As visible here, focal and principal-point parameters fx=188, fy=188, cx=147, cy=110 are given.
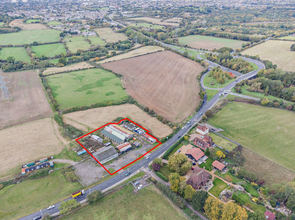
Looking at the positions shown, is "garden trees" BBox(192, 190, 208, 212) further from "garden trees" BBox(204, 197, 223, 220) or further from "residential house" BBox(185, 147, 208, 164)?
"residential house" BBox(185, 147, 208, 164)

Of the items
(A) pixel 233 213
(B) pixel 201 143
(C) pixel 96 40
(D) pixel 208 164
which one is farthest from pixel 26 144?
(C) pixel 96 40

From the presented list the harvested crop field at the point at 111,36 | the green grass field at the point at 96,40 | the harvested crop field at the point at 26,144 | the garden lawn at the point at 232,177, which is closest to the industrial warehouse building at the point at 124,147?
the harvested crop field at the point at 26,144

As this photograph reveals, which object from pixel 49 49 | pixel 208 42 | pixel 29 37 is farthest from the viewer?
pixel 29 37

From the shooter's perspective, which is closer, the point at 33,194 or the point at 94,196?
the point at 94,196

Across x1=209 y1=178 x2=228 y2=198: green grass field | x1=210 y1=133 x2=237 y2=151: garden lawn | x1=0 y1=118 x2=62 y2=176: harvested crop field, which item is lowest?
x1=0 y1=118 x2=62 y2=176: harvested crop field

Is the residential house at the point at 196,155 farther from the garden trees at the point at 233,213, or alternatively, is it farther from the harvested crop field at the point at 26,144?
the harvested crop field at the point at 26,144

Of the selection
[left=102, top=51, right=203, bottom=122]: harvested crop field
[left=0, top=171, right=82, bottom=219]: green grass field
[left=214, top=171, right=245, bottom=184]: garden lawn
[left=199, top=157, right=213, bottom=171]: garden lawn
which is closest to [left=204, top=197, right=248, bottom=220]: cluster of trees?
[left=214, top=171, right=245, bottom=184]: garden lawn

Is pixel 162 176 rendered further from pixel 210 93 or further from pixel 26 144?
pixel 210 93
